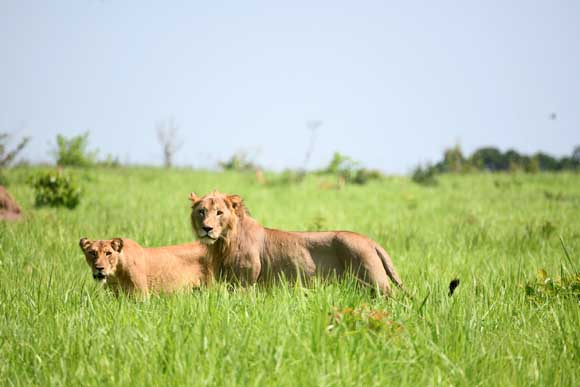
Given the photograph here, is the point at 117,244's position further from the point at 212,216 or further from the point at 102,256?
the point at 212,216

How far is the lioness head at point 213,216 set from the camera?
5.91 meters

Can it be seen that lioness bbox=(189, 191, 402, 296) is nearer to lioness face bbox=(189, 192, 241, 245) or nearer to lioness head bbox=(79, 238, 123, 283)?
lioness face bbox=(189, 192, 241, 245)

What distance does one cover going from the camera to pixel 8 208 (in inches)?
466

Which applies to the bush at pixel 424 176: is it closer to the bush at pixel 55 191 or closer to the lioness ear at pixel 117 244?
the bush at pixel 55 191

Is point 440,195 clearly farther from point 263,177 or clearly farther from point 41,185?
point 41,185

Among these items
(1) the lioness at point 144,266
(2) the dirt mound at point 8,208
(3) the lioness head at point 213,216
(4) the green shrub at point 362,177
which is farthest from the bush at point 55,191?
(4) the green shrub at point 362,177

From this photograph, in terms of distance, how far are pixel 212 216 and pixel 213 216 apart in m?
0.01

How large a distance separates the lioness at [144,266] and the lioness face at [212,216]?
69 centimetres

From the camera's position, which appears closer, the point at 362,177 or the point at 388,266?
the point at 388,266

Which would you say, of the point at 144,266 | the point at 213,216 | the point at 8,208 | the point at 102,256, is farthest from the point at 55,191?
the point at 213,216

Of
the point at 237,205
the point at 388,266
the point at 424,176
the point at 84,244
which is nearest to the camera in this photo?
the point at 388,266

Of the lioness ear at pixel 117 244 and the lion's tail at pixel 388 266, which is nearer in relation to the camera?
the lion's tail at pixel 388 266

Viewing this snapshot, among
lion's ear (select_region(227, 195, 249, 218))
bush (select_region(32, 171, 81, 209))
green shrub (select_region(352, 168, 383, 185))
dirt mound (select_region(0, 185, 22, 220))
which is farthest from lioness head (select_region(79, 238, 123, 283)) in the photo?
green shrub (select_region(352, 168, 383, 185))

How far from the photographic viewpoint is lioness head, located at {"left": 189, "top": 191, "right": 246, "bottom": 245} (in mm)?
5906
